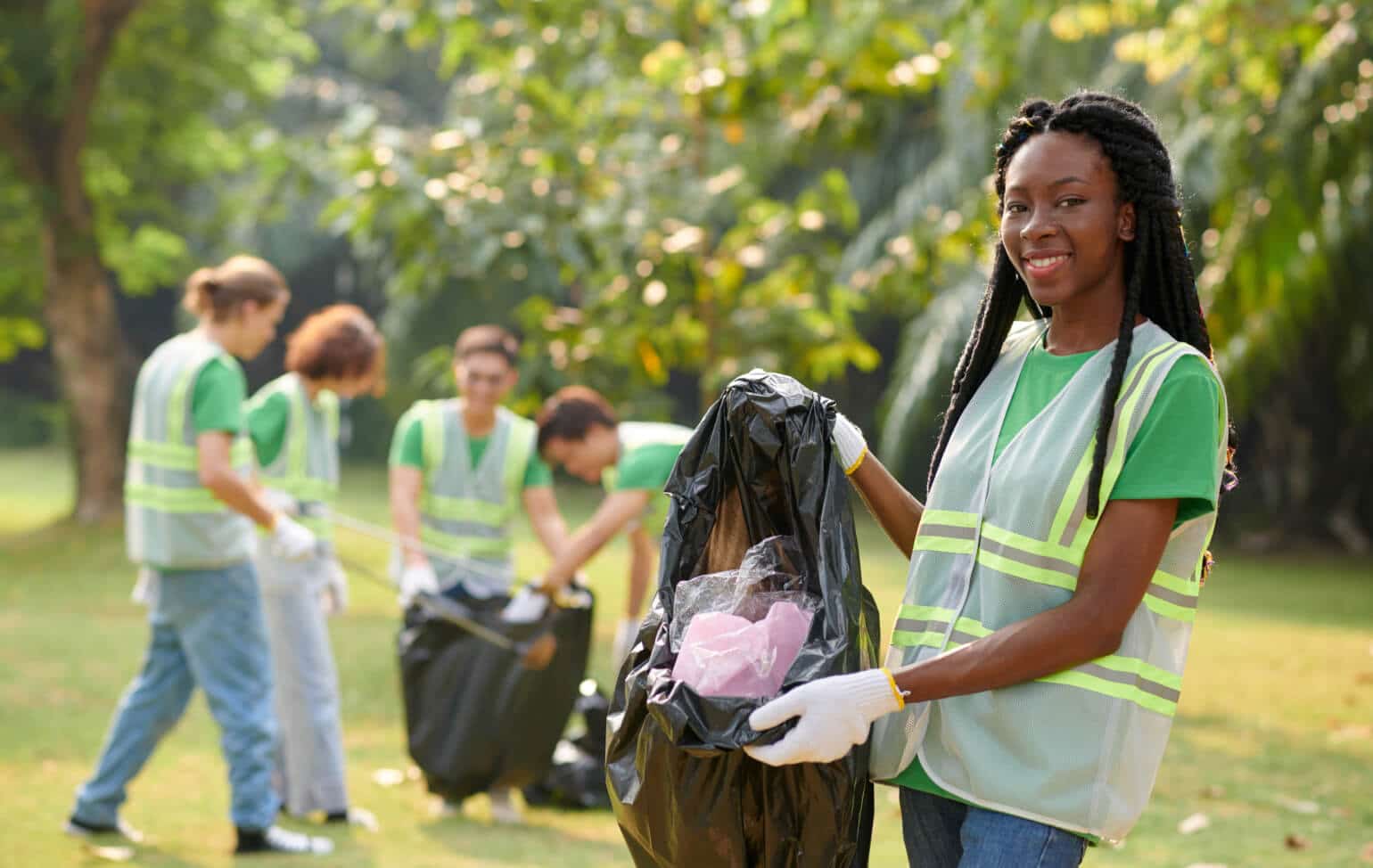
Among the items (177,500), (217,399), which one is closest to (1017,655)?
(217,399)

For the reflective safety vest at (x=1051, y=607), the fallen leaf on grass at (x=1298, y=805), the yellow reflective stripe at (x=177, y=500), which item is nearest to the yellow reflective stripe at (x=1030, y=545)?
the reflective safety vest at (x=1051, y=607)

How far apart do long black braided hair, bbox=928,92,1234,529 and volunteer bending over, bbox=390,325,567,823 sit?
13.3 feet

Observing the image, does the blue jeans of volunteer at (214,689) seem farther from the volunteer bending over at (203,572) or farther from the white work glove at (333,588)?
the white work glove at (333,588)

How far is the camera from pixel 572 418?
6234mm

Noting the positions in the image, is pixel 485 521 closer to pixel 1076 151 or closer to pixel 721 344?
pixel 721 344

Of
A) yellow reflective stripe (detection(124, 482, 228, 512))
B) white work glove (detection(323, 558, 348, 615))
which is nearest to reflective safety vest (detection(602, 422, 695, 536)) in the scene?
white work glove (detection(323, 558, 348, 615))

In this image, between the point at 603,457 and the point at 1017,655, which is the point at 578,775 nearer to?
the point at 603,457

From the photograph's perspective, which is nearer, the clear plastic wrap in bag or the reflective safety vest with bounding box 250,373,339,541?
the clear plastic wrap in bag

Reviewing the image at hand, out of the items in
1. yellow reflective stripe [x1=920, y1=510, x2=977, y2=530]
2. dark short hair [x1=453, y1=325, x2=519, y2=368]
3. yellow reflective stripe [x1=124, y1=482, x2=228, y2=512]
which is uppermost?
dark short hair [x1=453, y1=325, x2=519, y2=368]

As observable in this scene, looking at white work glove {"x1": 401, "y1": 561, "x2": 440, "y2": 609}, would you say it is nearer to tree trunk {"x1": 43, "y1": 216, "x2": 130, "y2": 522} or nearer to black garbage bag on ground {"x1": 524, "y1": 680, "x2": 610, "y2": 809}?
black garbage bag on ground {"x1": 524, "y1": 680, "x2": 610, "y2": 809}

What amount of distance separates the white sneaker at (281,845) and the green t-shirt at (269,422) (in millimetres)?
1443

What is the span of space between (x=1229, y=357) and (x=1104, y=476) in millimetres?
10340

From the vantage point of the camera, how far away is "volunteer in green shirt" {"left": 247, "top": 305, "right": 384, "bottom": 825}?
5.82m

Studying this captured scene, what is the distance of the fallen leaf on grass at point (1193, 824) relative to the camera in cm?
578
